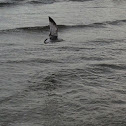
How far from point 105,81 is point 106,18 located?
32.2ft

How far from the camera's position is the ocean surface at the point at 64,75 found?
6031 millimetres

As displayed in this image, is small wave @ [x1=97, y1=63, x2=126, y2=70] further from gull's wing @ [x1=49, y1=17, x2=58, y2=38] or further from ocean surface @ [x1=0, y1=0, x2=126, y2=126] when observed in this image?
gull's wing @ [x1=49, y1=17, x2=58, y2=38]

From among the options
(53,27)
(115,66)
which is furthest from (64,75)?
(53,27)

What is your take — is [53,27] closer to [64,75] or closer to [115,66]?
[115,66]

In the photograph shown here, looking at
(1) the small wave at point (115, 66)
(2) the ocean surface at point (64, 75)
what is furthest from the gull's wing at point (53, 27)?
(1) the small wave at point (115, 66)

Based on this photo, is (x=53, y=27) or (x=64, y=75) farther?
(x=53, y=27)

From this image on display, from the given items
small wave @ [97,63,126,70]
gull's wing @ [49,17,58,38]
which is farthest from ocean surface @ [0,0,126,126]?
gull's wing @ [49,17,58,38]

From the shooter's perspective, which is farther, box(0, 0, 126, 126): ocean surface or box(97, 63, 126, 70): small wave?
box(97, 63, 126, 70): small wave

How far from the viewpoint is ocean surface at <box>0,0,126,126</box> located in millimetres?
6031

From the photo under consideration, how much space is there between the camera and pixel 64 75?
808cm

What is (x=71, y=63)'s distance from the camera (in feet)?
29.8

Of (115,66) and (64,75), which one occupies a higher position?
(115,66)

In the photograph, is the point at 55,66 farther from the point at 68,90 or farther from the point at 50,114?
the point at 50,114

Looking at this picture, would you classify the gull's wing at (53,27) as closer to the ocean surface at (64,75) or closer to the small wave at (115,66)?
the ocean surface at (64,75)
